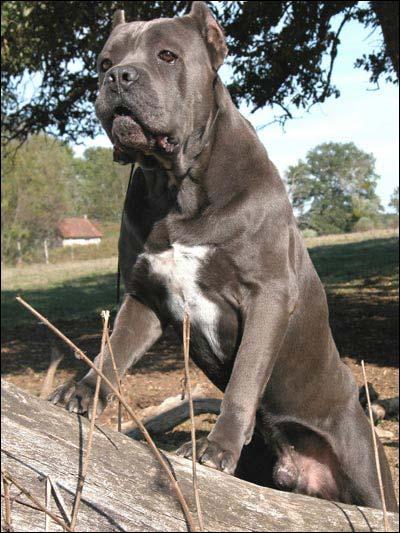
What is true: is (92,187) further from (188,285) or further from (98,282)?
(188,285)

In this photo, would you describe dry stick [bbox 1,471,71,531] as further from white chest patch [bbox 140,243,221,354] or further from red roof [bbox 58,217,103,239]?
red roof [bbox 58,217,103,239]

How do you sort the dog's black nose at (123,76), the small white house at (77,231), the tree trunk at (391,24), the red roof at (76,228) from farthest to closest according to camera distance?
the red roof at (76,228), the small white house at (77,231), the tree trunk at (391,24), the dog's black nose at (123,76)

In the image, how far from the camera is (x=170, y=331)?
1215 centimetres

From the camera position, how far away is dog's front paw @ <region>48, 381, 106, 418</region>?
2.50 metres

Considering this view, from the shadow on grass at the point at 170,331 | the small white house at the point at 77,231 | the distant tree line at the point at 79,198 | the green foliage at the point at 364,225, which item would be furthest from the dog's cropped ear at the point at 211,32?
→ the green foliage at the point at 364,225

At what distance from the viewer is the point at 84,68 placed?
9.37 m

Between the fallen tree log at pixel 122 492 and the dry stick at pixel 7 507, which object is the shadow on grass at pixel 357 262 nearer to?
the fallen tree log at pixel 122 492

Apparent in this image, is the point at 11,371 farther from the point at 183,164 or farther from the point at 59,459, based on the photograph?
the point at 59,459

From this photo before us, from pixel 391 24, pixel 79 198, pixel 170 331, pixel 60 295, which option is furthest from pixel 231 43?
pixel 79 198

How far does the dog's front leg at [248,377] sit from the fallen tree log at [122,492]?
1.30ft

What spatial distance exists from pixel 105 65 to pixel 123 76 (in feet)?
1.24

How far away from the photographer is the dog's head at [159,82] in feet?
8.70

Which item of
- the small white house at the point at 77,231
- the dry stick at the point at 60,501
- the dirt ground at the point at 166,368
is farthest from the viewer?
the small white house at the point at 77,231

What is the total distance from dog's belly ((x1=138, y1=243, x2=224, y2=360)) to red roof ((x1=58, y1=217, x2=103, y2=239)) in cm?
4282
